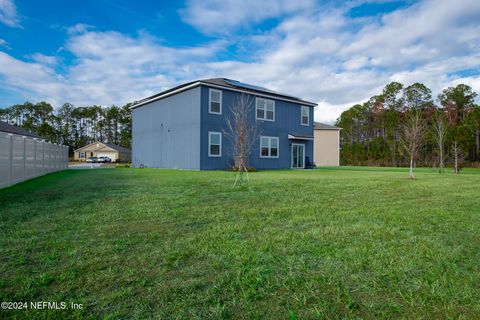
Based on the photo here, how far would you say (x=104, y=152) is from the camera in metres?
52.1

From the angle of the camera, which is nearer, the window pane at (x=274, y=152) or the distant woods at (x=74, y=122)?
the window pane at (x=274, y=152)

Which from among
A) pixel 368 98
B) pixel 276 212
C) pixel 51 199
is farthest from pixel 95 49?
pixel 368 98

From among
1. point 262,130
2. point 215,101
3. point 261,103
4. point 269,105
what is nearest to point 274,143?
point 262,130

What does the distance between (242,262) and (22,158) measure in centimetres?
1127

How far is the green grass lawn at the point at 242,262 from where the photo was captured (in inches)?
79.7

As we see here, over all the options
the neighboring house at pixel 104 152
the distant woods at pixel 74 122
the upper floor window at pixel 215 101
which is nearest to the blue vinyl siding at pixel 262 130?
the upper floor window at pixel 215 101

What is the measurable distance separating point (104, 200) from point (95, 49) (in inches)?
486

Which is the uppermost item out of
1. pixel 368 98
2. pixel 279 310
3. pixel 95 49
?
pixel 368 98

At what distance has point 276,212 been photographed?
521 centimetres

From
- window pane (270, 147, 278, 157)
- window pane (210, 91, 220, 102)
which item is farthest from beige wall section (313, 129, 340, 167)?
window pane (210, 91, 220, 102)

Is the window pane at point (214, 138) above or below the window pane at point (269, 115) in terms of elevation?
below

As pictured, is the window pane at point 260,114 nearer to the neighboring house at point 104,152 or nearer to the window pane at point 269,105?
the window pane at point 269,105

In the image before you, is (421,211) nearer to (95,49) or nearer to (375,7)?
(375,7)

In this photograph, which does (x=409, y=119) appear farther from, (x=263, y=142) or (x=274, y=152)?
(x=263, y=142)
